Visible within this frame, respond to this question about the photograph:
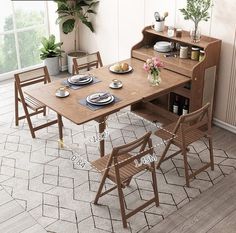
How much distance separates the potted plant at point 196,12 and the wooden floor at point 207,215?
182cm

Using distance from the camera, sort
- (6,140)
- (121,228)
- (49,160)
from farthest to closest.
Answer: (6,140), (49,160), (121,228)

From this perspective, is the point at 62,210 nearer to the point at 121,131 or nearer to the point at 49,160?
the point at 49,160

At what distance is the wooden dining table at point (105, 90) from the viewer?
12.3 feet

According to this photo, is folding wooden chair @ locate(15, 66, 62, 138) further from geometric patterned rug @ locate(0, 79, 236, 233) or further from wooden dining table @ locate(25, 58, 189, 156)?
wooden dining table @ locate(25, 58, 189, 156)

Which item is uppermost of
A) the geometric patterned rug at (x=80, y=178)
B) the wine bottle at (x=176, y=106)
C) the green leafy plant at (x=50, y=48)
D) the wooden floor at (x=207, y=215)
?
the green leafy plant at (x=50, y=48)

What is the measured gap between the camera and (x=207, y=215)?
11.6 feet

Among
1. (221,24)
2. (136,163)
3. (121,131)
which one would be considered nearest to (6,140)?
(121,131)

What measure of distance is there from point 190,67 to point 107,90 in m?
1.03

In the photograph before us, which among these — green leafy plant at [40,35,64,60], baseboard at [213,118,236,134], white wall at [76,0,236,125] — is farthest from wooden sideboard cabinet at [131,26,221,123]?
green leafy plant at [40,35,64,60]

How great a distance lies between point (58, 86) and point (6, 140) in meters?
1.00

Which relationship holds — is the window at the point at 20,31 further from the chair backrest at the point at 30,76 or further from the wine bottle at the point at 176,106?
the wine bottle at the point at 176,106

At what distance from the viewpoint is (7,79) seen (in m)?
6.46

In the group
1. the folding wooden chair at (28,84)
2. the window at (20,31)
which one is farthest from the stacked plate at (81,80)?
the window at (20,31)

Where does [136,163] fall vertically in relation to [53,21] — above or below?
below
